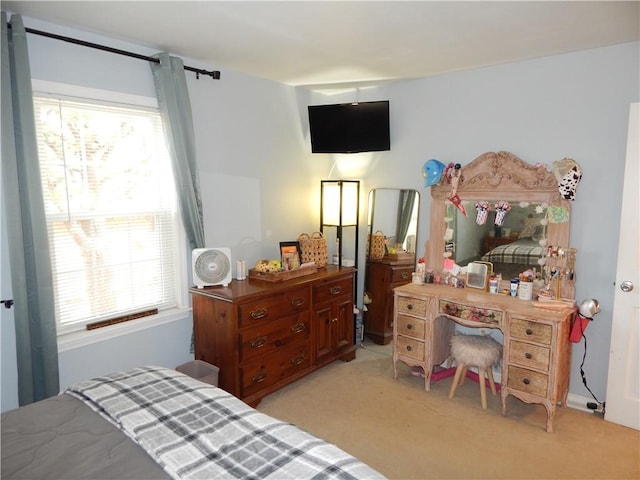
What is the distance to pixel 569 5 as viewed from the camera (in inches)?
82.1

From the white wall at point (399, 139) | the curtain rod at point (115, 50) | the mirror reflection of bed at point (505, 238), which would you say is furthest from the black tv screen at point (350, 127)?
the curtain rod at point (115, 50)

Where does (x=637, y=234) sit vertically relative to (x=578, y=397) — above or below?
above

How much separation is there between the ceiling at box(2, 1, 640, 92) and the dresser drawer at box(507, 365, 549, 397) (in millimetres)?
2082

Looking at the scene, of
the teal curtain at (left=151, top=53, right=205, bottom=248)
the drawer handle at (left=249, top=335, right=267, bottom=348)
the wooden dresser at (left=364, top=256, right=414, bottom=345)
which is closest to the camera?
the teal curtain at (left=151, top=53, right=205, bottom=248)

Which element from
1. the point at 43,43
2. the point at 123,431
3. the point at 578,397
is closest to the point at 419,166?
the point at 578,397

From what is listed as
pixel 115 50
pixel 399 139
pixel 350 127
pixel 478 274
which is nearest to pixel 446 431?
pixel 478 274

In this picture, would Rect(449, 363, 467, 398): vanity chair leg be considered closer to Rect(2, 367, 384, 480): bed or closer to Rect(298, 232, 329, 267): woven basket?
Rect(298, 232, 329, 267): woven basket

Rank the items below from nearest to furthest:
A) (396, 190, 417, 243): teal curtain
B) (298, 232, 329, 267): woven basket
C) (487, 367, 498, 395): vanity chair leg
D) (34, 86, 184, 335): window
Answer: (34, 86, 184, 335): window, (487, 367, 498, 395): vanity chair leg, (298, 232, 329, 267): woven basket, (396, 190, 417, 243): teal curtain

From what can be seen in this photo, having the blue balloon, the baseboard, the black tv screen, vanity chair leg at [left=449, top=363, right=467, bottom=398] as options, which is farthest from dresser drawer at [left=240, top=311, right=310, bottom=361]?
the baseboard

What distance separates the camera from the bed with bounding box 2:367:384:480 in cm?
129

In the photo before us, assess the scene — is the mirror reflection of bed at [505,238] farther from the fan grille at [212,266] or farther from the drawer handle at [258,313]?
the fan grille at [212,266]

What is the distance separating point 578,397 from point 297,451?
257 cm

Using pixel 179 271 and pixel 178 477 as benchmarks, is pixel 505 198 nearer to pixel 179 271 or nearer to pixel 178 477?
pixel 179 271

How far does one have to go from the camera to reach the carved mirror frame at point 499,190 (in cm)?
297
